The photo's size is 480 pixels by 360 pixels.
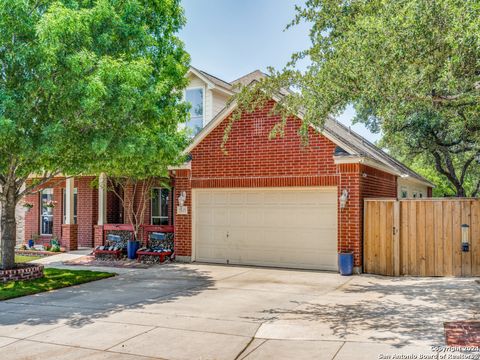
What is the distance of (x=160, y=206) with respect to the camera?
1864 cm

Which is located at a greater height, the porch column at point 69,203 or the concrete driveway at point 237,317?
the porch column at point 69,203

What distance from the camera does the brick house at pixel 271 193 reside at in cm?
1324

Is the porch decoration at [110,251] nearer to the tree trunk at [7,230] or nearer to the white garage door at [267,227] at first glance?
the white garage door at [267,227]

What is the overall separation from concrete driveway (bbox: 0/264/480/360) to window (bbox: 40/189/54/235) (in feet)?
32.0

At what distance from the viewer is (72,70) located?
31.0ft

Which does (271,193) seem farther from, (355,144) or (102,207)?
(102,207)

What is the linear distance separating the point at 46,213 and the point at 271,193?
11399 mm

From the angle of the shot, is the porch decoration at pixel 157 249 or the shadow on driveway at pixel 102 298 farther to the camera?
the porch decoration at pixel 157 249

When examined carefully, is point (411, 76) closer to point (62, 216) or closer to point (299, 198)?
point (299, 198)

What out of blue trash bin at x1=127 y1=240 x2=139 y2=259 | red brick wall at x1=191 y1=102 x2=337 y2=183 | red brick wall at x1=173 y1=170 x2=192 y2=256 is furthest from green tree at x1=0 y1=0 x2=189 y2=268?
blue trash bin at x1=127 y1=240 x2=139 y2=259

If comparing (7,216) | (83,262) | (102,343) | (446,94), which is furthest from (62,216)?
(446,94)

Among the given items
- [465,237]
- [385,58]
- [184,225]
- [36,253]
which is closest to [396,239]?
[465,237]

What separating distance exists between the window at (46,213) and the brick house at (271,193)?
5308mm

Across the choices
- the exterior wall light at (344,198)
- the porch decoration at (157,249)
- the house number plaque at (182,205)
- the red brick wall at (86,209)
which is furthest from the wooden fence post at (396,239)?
the red brick wall at (86,209)
